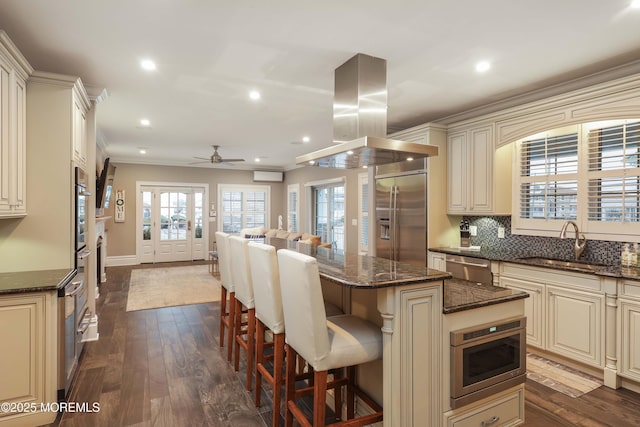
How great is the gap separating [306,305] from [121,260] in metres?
8.11

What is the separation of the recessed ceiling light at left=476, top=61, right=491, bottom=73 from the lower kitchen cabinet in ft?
11.9

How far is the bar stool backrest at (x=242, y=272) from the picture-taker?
2.68 m

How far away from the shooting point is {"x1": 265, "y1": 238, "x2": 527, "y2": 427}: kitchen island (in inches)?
69.8

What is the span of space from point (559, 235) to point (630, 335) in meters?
1.06

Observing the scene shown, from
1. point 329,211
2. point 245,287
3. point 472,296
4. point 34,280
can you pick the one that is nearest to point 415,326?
point 472,296

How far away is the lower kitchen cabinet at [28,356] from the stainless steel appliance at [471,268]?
3571 mm

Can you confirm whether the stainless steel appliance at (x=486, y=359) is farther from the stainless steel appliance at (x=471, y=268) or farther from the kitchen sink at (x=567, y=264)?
the stainless steel appliance at (x=471, y=268)

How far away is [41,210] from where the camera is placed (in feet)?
9.10

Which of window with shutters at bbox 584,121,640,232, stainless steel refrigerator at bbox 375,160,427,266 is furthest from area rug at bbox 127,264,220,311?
window with shutters at bbox 584,121,640,232

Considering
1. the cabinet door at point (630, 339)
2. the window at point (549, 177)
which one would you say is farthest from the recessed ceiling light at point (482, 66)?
the cabinet door at point (630, 339)

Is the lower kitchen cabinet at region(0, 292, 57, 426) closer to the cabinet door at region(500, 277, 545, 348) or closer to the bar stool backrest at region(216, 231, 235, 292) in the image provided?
the bar stool backrest at region(216, 231, 235, 292)

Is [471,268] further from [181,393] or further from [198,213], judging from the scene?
[198,213]

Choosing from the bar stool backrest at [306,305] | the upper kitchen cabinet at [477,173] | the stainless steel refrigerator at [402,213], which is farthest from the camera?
the stainless steel refrigerator at [402,213]

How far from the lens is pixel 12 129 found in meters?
2.47
